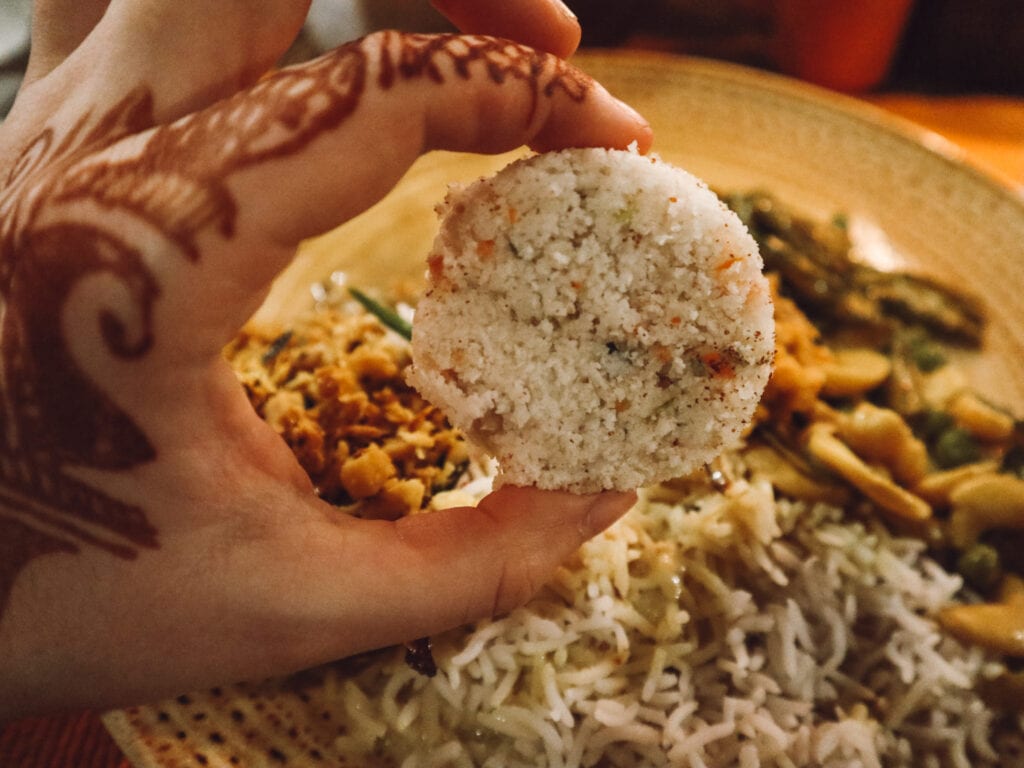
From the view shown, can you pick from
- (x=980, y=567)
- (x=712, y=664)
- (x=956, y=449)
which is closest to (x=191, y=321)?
(x=712, y=664)

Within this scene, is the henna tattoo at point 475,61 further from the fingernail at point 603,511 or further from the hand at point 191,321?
the fingernail at point 603,511

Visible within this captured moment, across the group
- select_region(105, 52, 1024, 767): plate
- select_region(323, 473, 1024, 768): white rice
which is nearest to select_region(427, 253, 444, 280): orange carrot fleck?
select_region(323, 473, 1024, 768): white rice

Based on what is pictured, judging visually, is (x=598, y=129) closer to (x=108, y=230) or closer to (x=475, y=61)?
(x=475, y=61)

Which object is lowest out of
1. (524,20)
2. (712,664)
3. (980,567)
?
(712,664)

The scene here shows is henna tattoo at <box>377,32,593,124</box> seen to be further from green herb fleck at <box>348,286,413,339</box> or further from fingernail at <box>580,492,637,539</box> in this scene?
green herb fleck at <box>348,286,413,339</box>

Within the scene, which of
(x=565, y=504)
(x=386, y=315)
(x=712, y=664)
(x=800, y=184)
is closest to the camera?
(x=565, y=504)

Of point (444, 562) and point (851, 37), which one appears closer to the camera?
point (444, 562)

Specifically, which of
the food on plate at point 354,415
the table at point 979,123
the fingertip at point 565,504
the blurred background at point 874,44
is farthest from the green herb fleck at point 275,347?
the table at point 979,123
